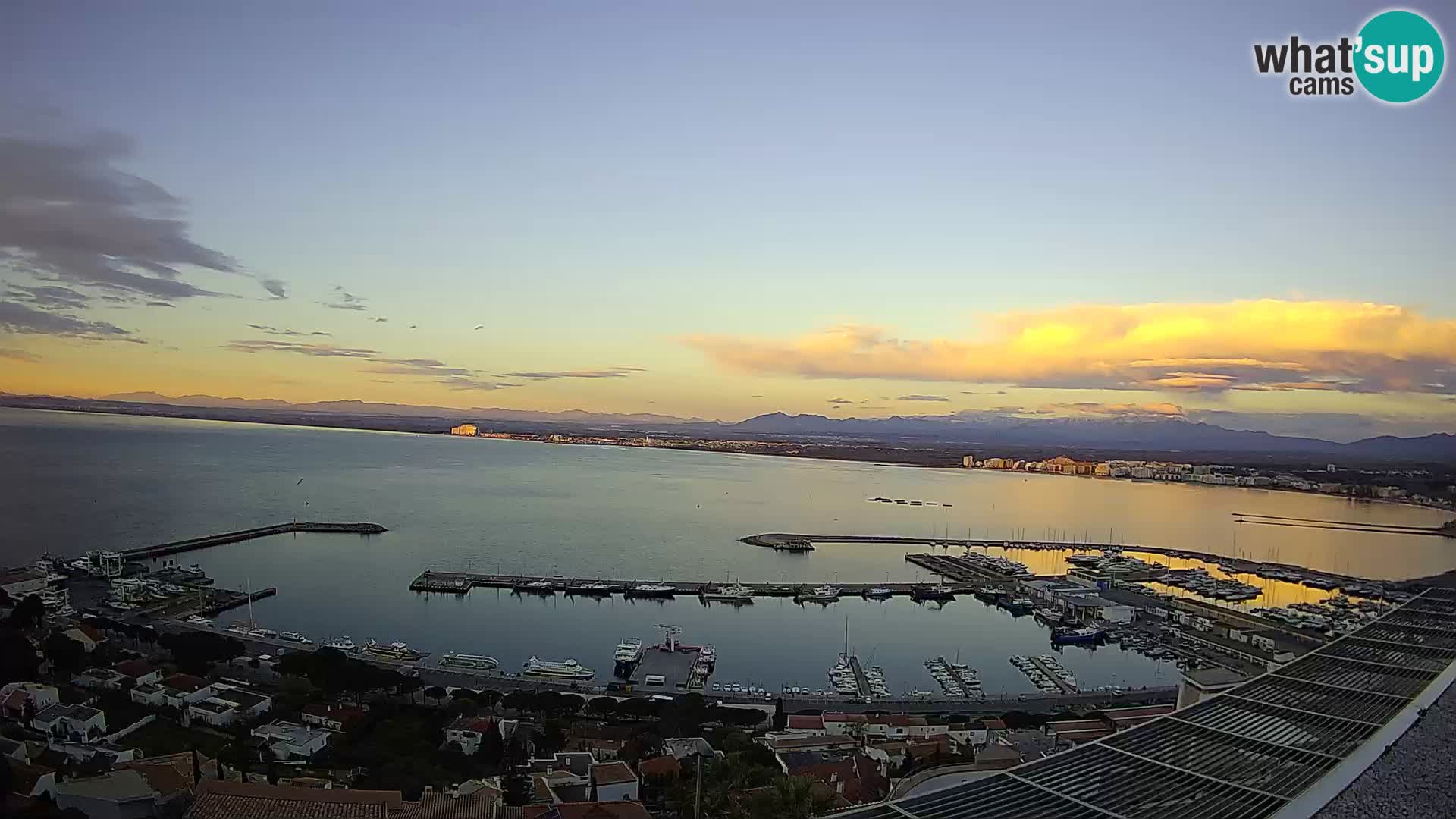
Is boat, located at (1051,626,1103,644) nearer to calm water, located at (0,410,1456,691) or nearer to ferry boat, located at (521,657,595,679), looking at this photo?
calm water, located at (0,410,1456,691)

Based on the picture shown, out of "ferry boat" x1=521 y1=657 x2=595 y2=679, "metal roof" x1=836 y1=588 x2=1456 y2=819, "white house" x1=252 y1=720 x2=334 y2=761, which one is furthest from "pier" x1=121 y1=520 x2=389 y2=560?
"metal roof" x1=836 y1=588 x2=1456 y2=819

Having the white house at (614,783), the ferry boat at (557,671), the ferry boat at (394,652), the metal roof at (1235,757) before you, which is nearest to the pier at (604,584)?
the ferry boat at (394,652)

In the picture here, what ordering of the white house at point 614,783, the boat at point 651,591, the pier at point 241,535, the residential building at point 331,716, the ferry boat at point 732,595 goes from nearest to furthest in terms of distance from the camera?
the white house at point 614,783
the residential building at point 331,716
the ferry boat at point 732,595
the boat at point 651,591
the pier at point 241,535

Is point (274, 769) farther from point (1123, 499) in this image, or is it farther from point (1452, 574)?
point (1123, 499)

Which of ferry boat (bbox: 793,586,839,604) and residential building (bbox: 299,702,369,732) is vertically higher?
residential building (bbox: 299,702,369,732)

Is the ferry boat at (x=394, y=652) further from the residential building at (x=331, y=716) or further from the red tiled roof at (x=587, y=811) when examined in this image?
the red tiled roof at (x=587, y=811)

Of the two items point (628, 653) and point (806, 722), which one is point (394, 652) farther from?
point (806, 722)
